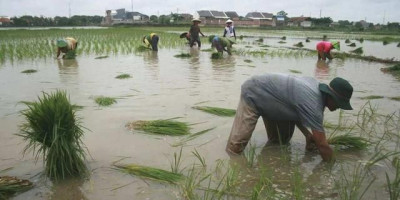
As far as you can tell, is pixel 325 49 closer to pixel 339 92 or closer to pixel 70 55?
pixel 70 55

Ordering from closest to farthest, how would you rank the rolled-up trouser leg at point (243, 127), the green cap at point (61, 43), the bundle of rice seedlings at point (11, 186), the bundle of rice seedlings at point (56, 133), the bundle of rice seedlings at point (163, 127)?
the bundle of rice seedlings at point (11, 186)
the bundle of rice seedlings at point (56, 133)
the rolled-up trouser leg at point (243, 127)
the bundle of rice seedlings at point (163, 127)
the green cap at point (61, 43)

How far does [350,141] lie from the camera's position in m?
3.35

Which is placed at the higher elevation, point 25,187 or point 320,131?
point 320,131

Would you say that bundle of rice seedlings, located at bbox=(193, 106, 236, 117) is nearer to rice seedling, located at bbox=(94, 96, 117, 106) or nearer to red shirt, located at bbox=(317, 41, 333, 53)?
rice seedling, located at bbox=(94, 96, 117, 106)

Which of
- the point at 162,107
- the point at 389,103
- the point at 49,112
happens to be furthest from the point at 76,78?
the point at 389,103

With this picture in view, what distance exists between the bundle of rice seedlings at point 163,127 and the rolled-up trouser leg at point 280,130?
900mm

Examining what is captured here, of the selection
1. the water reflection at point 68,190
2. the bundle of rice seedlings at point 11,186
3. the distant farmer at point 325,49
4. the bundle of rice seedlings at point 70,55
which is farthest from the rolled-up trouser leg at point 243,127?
the bundle of rice seedlings at point 70,55

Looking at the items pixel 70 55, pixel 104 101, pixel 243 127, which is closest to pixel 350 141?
pixel 243 127

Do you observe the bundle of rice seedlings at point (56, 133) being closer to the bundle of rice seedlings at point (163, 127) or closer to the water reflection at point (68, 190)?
the water reflection at point (68, 190)

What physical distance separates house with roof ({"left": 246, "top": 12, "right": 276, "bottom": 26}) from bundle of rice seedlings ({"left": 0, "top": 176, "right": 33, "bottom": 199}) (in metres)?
59.2

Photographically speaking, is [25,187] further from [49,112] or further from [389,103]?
[389,103]

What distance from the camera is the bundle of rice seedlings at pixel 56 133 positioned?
2.54 meters

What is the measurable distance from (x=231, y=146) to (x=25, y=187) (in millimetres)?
1789

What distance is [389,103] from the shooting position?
16.8ft
